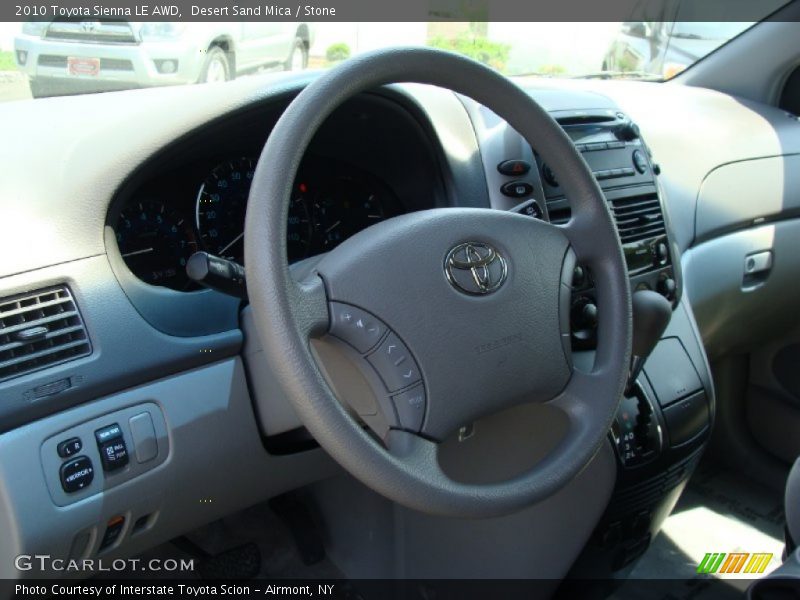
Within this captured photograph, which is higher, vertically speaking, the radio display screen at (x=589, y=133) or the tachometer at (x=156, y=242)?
the radio display screen at (x=589, y=133)

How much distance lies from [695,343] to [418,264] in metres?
1.02

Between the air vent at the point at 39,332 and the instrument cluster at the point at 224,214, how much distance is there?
19 cm

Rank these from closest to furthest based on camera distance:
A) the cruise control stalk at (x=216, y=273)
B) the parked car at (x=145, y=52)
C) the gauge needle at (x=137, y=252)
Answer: the cruise control stalk at (x=216, y=273)
the gauge needle at (x=137, y=252)
the parked car at (x=145, y=52)

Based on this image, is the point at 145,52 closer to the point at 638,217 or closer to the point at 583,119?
the point at 583,119

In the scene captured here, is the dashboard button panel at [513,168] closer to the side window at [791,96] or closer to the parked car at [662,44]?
the parked car at [662,44]

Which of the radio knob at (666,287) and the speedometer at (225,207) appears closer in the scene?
the speedometer at (225,207)

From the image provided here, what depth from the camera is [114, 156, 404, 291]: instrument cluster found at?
1.46m

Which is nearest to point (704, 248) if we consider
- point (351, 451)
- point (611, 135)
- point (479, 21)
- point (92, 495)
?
point (611, 135)

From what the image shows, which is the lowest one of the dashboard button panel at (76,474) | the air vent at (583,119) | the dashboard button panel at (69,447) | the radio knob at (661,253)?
the dashboard button panel at (76,474)

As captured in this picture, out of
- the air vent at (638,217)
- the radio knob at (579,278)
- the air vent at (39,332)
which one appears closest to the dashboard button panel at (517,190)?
the radio knob at (579,278)

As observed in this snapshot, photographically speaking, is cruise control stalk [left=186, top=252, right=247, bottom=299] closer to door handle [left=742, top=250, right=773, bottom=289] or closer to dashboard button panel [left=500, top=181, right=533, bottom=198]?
dashboard button panel [left=500, top=181, right=533, bottom=198]

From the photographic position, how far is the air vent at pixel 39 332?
1189 mm

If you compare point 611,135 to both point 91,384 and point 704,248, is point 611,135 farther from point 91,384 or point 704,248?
point 91,384

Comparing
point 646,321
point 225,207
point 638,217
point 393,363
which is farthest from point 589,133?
point 393,363
